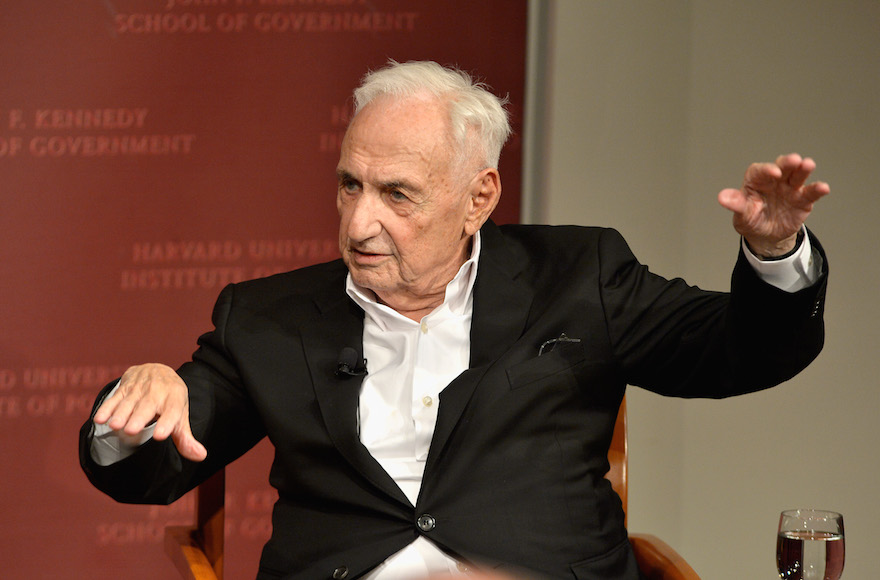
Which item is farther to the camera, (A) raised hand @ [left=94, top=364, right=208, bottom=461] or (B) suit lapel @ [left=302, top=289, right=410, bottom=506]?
(B) suit lapel @ [left=302, top=289, right=410, bottom=506]

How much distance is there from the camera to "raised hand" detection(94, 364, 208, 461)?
5.34ft

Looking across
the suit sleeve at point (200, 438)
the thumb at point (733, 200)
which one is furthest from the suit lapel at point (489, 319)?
the thumb at point (733, 200)

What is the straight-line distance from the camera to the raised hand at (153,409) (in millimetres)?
1628

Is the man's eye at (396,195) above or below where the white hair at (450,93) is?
below

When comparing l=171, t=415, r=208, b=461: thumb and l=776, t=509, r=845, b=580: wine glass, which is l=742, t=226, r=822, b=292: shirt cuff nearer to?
l=776, t=509, r=845, b=580: wine glass

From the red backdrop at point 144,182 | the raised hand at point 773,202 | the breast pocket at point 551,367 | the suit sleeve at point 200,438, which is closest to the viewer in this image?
the raised hand at point 773,202

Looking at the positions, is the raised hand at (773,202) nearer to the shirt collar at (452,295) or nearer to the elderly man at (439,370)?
the elderly man at (439,370)

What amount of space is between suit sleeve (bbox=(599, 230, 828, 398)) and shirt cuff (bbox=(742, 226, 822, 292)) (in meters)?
0.01

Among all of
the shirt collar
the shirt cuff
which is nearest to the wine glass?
the shirt cuff

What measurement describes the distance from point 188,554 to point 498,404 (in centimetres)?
70

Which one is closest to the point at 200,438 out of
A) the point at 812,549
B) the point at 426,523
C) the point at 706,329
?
the point at 426,523

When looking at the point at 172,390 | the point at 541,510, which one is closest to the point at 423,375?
the point at 541,510

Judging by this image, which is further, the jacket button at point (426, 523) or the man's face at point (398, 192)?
the man's face at point (398, 192)

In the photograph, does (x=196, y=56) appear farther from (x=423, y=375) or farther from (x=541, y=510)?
(x=541, y=510)
